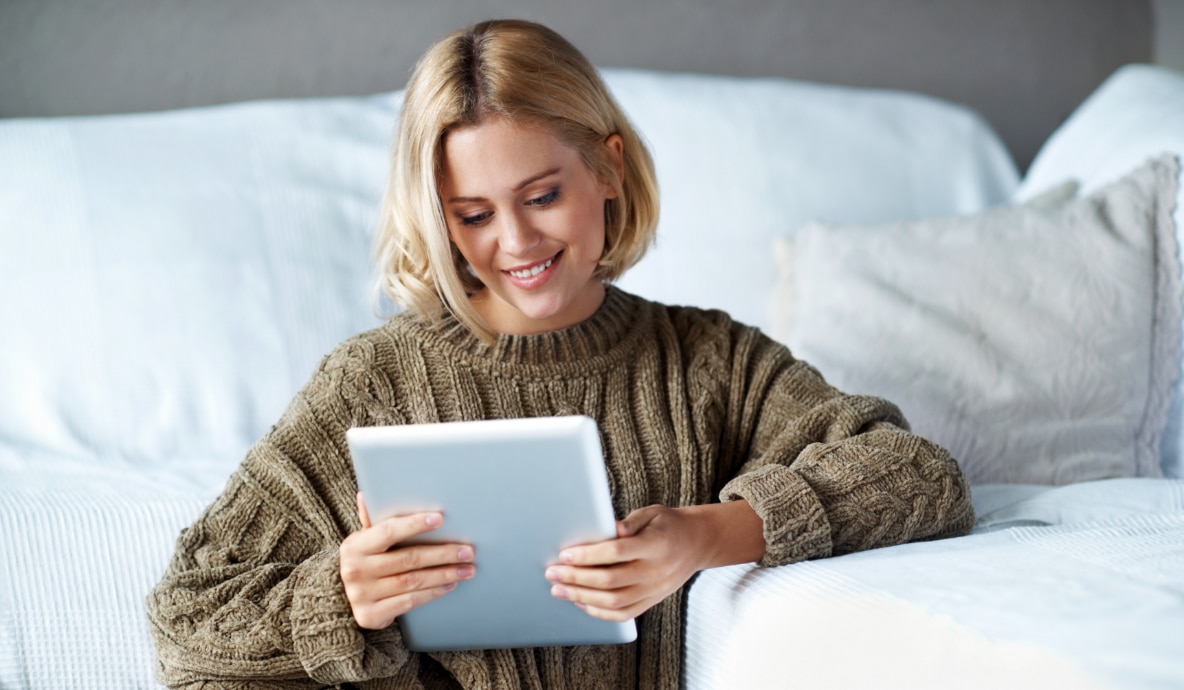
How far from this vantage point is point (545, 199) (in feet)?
3.50

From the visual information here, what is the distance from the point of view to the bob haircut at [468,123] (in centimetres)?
105

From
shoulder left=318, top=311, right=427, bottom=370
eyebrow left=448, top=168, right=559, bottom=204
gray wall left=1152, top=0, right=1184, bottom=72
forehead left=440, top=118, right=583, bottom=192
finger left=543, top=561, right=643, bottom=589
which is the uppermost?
gray wall left=1152, top=0, right=1184, bottom=72

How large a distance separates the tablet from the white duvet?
0.14 m

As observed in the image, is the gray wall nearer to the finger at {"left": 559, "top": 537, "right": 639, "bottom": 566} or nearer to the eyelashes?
the eyelashes

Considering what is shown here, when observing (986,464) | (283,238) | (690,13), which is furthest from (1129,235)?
(283,238)

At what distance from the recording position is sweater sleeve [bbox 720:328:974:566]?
0.94m

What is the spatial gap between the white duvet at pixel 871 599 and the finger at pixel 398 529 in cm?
26

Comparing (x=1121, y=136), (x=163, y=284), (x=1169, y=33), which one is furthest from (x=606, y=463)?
(x=1169, y=33)

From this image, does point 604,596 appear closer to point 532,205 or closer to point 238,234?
point 532,205

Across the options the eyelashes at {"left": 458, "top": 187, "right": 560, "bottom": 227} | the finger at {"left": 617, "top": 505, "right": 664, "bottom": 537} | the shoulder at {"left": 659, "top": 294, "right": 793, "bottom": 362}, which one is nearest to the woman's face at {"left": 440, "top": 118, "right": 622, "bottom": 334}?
the eyelashes at {"left": 458, "top": 187, "right": 560, "bottom": 227}

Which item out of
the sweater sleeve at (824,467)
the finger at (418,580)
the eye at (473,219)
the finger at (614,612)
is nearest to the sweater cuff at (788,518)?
the sweater sleeve at (824,467)

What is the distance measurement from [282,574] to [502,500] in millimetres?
275

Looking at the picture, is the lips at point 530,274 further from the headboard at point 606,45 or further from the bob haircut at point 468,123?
the headboard at point 606,45

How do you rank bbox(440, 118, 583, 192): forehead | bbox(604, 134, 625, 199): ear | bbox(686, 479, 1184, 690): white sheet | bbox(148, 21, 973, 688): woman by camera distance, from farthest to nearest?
bbox(604, 134, 625, 199): ear → bbox(440, 118, 583, 192): forehead → bbox(148, 21, 973, 688): woman → bbox(686, 479, 1184, 690): white sheet
